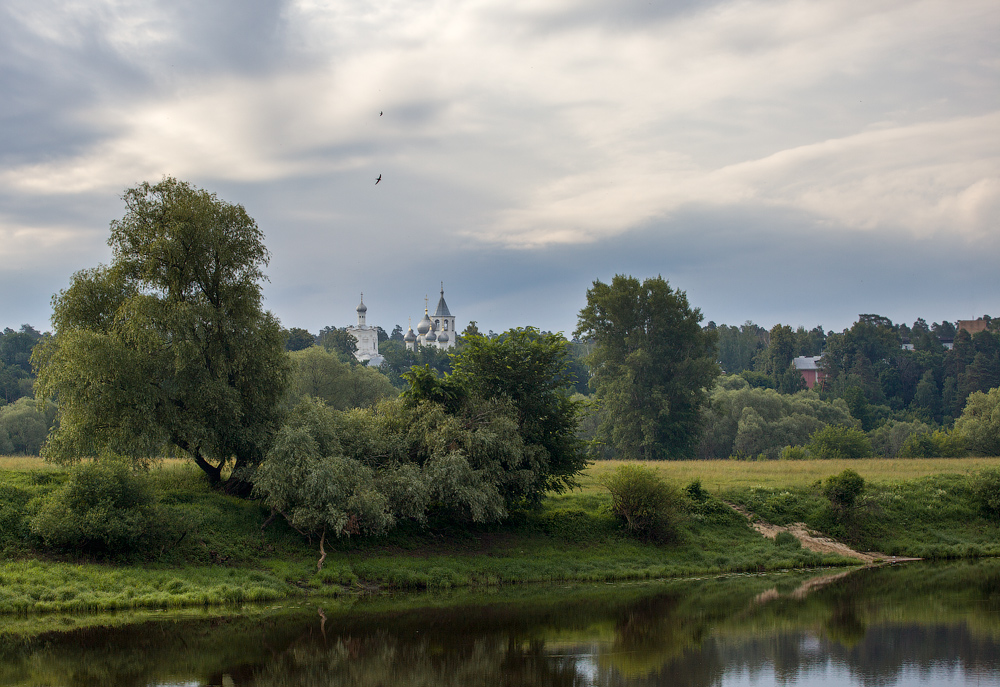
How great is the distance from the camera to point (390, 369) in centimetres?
14438

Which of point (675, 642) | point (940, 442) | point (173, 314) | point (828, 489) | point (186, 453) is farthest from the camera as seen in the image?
point (940, 442)

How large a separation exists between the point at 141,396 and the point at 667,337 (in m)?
46.8

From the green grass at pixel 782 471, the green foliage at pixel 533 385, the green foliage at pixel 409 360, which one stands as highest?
the green foliage at pixel 409 360

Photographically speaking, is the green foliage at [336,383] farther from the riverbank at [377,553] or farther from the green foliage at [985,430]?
the green foliage at [985,430]

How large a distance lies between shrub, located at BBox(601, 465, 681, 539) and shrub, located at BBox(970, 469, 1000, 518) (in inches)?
665

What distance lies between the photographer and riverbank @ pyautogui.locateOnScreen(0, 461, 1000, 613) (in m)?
26.6

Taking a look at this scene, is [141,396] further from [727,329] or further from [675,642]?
[727,329]

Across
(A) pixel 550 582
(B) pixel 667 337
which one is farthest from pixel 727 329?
(A) pixel 550 582

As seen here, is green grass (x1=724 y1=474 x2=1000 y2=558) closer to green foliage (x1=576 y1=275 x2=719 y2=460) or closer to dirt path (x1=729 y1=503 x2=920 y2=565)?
dirt path (x1=729 y1=503 x2=920 y2=565)

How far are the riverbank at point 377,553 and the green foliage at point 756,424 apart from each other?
4238 cm

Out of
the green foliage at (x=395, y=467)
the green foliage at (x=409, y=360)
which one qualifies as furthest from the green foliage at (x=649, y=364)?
the green foliage at (x=409, y=360)

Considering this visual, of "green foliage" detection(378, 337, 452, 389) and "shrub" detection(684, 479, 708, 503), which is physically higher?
"green foliage" detection(378, 337, 452, 389)

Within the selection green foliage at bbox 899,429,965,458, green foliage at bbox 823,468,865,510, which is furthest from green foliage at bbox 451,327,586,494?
green foliage at bbox 899,429,965,458

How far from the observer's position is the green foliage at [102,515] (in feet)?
89.9
